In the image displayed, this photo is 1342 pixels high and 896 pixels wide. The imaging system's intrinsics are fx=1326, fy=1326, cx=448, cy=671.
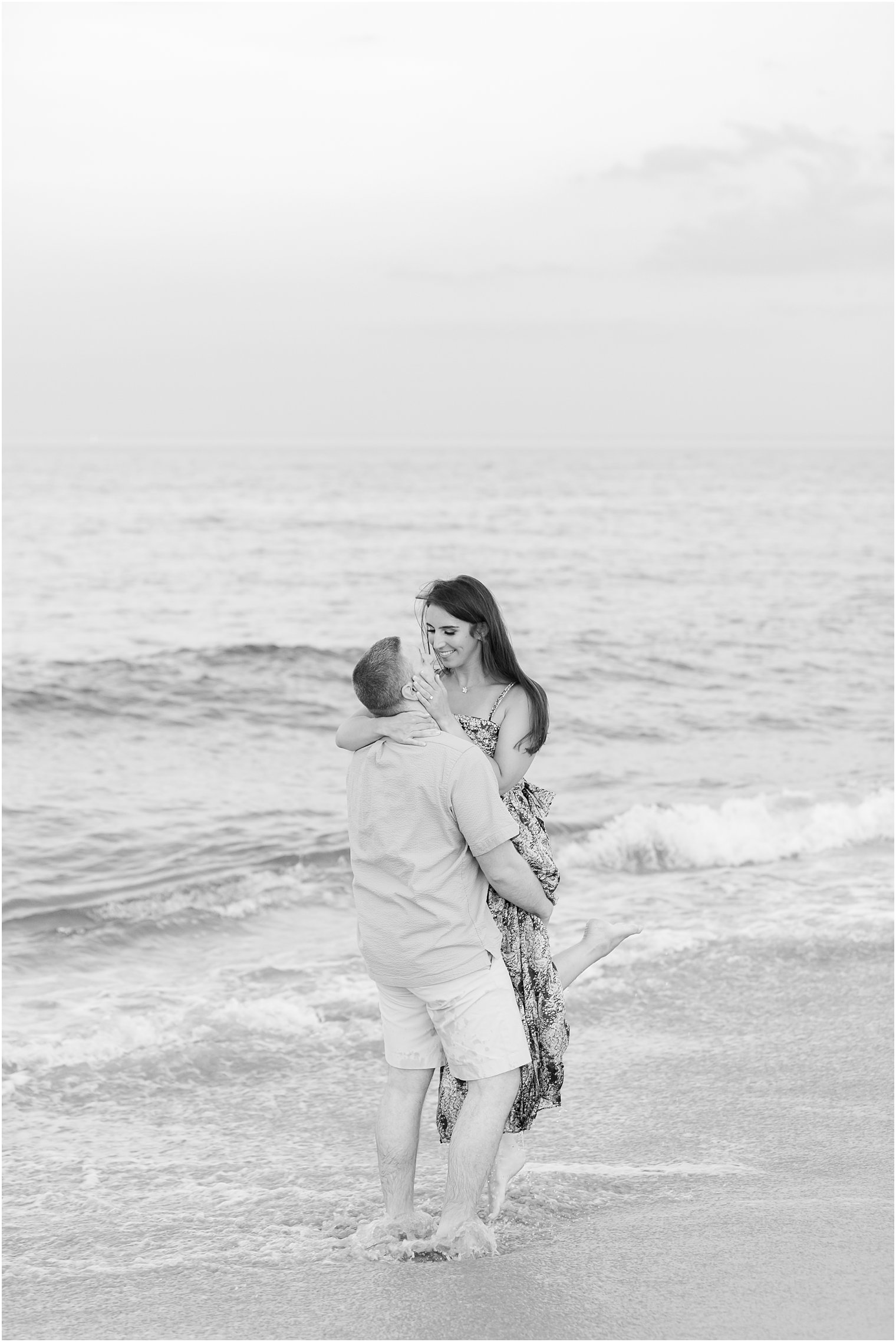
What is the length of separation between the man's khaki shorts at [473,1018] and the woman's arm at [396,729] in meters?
0.68

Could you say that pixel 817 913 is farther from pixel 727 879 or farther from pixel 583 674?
pixel 583 674

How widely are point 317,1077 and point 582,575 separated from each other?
78.3ft

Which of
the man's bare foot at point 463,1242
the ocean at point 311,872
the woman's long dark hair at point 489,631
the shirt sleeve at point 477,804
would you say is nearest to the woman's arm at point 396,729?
the shirt sleeve at point 477,804

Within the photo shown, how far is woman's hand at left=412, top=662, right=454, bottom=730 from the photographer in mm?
3625

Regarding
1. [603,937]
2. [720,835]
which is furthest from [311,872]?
[603,937]

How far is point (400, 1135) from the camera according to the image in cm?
382

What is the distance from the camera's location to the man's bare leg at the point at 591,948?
4199 millimetres

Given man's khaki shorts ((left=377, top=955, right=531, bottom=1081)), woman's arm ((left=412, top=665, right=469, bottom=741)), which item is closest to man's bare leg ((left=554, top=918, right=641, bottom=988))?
man's khaki shorts ((left=377, top=955, right=531, bottom=1081))

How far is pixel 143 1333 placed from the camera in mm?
3438

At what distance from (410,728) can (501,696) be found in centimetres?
49

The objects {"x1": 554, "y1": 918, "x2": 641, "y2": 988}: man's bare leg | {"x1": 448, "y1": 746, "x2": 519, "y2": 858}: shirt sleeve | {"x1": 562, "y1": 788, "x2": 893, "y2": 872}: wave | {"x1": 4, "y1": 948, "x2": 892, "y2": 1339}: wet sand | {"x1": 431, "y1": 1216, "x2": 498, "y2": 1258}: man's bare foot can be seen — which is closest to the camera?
{"x1": 4, "y1": 948, "x2": 892, "y2": 1339}: wet sand

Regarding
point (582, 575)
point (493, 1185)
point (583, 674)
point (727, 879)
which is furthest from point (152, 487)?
point (493, 1185)

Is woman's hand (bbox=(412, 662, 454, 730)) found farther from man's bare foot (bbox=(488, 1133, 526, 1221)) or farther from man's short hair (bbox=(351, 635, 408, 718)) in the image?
man's bare foot (bbox=(488, 1133, 526, 1221))

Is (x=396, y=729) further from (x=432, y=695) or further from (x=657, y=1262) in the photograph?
(x=657, y=1262)
